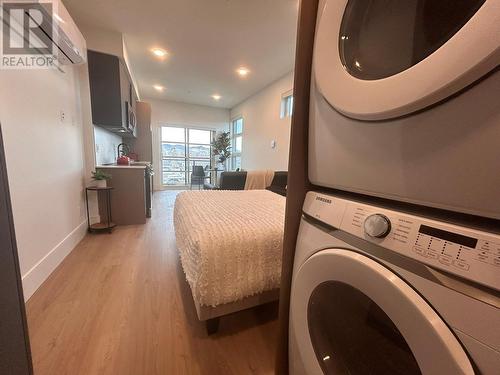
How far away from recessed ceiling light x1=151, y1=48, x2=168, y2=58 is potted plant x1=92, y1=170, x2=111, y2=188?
2059 mm

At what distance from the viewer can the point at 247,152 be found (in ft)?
19.0

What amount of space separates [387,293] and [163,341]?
1.19 meters

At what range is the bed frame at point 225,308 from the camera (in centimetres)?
106

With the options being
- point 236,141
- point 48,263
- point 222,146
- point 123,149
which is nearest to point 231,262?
point 48,263

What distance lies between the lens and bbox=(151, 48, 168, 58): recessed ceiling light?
10.6ft

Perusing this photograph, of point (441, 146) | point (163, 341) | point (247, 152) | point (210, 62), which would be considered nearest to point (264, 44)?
point (210, 62)

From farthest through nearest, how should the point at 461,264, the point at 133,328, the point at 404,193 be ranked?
the point at 133,328
the point at 404,193
the point at 461,264

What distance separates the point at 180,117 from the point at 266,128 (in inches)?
117

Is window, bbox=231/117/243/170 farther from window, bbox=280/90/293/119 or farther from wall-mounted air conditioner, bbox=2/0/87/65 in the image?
wall-mounted air conditioner, bbox=2/0/87/65

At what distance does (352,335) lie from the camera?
0.63 metres

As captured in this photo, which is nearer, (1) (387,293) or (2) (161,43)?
(1) (387,293)

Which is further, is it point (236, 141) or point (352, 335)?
point (236, 141)

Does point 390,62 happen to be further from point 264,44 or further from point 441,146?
point 264,44

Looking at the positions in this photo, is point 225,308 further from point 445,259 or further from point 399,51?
point 399,51
